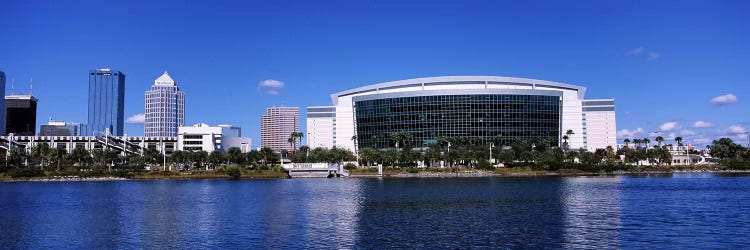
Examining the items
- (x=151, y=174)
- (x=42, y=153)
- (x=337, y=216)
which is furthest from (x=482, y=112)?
(x=337, y=216)

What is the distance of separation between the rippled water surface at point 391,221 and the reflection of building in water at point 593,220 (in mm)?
77

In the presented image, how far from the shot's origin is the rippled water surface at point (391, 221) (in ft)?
123

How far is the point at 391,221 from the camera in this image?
47500 mm

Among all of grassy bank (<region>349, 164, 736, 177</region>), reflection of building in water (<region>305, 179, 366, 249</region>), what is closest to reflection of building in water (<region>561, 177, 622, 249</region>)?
reflection of building in water (<region>305, 179, 366, 249</region>)

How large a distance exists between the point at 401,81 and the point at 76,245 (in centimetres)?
15612

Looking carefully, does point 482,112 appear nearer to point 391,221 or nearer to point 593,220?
point 593,220

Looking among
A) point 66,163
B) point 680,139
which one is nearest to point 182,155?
point 66,163

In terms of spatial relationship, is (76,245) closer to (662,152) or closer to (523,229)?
(523,229)

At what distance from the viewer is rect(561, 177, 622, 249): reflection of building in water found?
119 ft

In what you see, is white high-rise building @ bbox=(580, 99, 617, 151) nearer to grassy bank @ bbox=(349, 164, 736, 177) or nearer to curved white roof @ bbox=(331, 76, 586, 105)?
curved white roof @ bbox=(331, 76, 586, 105)

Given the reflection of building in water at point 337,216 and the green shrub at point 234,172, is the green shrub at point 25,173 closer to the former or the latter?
the green shrub at point 234,172

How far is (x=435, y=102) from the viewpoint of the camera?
6944 inches

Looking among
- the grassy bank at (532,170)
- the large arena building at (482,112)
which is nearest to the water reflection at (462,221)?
the grassy bank at (532,170)

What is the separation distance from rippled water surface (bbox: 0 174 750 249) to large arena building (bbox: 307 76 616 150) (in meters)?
Answer: 102
